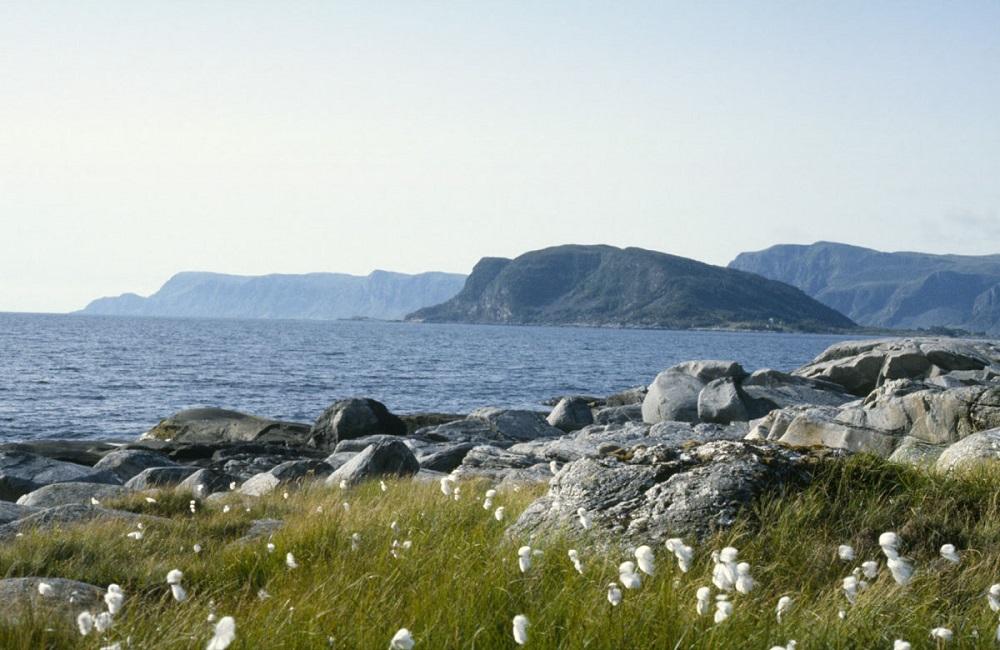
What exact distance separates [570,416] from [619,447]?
952 inches

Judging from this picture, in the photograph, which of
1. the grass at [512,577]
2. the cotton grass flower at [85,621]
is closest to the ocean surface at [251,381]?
the grass at [512,577]

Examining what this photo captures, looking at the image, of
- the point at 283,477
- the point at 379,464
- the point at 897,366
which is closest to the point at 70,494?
the point at 283,477

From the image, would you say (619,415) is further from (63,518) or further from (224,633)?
(224,633)

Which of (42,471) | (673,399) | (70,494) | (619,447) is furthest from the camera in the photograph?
(673,399)

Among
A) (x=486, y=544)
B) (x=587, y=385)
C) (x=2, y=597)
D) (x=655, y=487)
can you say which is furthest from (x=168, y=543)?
(x=587, y=385)

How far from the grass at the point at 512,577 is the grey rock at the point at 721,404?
20.4 meters

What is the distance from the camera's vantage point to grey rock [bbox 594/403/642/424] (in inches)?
1314

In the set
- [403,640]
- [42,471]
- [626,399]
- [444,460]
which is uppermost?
[403,640]

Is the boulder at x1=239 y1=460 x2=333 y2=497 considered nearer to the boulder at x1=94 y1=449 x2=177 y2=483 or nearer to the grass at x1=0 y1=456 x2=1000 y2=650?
the grass at x1=0 y1=456 x2=1000 y2=650

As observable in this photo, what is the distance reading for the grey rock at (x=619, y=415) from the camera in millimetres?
33375

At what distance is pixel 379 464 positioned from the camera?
14.1 metres

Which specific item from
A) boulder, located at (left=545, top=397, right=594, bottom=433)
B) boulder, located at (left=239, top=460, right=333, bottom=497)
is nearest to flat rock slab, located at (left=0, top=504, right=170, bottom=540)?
boulder, located at (left=239, top=460, right=333, bottom=497)

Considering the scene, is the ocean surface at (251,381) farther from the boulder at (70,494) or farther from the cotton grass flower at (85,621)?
the cotton grass flower at (85,621)

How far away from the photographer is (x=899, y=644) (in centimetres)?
322
